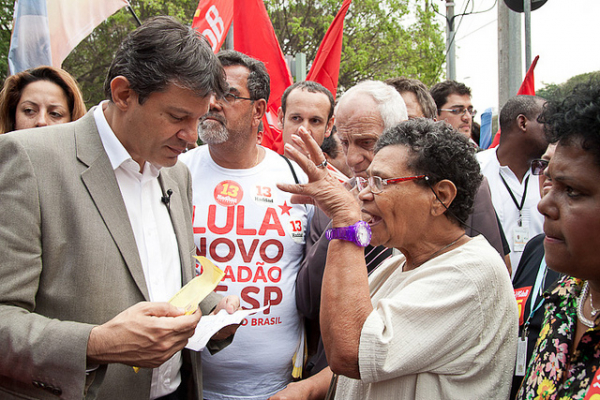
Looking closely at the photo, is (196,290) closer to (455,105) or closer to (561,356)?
(561,356)

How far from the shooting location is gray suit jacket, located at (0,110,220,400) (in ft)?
5.58

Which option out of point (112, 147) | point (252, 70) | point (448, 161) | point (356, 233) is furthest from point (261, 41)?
point (356, 233)

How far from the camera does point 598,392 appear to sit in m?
1.38

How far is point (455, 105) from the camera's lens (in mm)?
5727

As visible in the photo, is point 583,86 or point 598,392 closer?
point 598,392

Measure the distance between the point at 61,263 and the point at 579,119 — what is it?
1798mm

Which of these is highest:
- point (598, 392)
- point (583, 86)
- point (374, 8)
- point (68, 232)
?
point (374, 8)

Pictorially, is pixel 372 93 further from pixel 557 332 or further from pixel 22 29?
pixel 22 29

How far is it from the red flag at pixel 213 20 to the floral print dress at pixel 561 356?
4.73 m

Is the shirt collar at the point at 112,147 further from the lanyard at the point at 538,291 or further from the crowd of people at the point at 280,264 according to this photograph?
the lanyard at the point at 538,291

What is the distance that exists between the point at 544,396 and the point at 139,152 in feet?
5.75

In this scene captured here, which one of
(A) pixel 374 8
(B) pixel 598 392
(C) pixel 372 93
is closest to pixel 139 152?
(C) pixel 372 93

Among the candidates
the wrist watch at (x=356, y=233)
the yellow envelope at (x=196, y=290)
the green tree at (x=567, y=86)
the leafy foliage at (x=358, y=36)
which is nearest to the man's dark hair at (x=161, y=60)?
the yellow envelope at (x=196, y=290)

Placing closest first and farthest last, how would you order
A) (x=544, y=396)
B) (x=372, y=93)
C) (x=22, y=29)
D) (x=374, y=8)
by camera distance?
(x=544, y=396)
(x=372, y=93)
(x=22, y=29)
(x=374, y=8)
